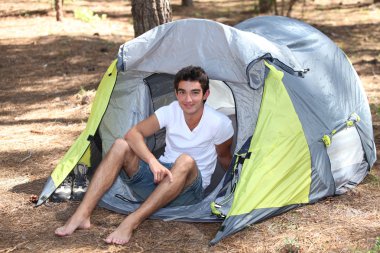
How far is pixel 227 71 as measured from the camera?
4422 mm

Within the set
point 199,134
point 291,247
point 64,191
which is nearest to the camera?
point 291,247

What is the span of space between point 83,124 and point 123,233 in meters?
3.22

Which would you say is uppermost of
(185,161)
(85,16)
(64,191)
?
(185,161)

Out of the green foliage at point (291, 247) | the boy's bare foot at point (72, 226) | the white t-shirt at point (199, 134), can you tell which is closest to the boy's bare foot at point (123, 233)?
the boy's bare foot at point (72, 226)

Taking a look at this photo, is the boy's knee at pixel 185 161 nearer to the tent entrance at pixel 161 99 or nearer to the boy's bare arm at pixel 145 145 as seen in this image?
the boy's bare arm at pixel 145 145

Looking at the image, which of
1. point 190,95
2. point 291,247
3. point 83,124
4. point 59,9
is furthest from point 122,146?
point 59,9

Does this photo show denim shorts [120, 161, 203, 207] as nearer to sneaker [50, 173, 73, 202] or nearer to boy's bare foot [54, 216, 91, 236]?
boy's bare foot [54, 216, 91, 236]

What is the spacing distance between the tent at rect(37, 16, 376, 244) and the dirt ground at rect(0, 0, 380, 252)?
0.14 m

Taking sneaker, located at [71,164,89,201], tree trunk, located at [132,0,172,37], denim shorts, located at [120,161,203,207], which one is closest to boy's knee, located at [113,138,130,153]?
denim shorts, located at [120,161,203,207]

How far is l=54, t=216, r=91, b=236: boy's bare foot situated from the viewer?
4.00m

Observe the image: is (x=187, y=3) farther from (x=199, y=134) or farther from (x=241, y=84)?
(x=199, y=134)

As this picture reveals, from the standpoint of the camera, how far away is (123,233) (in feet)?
12.8

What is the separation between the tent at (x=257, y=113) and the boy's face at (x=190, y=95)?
36 cm

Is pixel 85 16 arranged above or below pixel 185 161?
below
